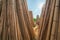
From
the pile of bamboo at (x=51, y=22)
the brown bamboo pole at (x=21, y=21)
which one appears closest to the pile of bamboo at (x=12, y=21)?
the brown bamboo pole at (x=21, y=21)

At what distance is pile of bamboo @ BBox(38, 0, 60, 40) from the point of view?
1166 millimetres

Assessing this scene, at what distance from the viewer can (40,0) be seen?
1754mm

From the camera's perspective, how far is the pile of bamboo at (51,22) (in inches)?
45.9

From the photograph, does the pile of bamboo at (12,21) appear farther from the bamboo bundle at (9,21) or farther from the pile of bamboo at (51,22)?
the pile of bamboo at (51,22)

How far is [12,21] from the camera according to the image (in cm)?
122

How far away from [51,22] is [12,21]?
385 millimetres

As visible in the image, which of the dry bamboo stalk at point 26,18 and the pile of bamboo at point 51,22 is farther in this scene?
the dry bamboo stalk at point 26,18

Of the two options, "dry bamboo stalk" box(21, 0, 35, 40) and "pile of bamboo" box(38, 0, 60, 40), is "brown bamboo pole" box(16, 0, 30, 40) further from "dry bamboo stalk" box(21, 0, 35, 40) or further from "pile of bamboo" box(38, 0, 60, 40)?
"pile of bamboo" box(38, 0, 60, 40)

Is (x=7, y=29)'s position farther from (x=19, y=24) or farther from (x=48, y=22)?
(x=48, y=22)

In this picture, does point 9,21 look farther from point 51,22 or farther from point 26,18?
point 51,22

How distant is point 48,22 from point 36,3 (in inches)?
21.4

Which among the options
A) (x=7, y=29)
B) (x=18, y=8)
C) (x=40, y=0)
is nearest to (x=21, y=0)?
(x=18, y=8)

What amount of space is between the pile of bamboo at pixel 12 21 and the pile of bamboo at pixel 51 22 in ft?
0.65

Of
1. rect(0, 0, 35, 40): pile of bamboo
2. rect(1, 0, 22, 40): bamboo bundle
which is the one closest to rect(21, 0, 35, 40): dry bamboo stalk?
rect(0, 0, 35, 40): pile of bamboo
